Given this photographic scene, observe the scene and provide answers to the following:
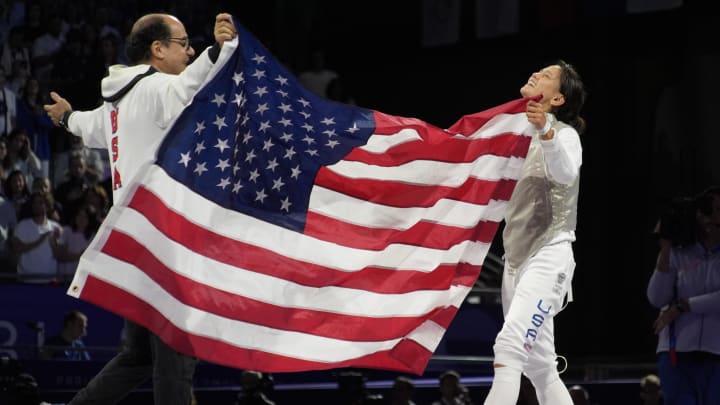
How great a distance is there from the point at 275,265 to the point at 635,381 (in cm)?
545

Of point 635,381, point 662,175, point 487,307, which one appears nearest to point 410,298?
point 635,381

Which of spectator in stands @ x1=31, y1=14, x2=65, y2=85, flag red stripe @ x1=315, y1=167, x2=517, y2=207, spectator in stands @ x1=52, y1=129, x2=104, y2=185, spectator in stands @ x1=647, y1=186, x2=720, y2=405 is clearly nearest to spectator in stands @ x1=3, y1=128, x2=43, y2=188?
spectator in stands @ x1=52, y1=129, x2=104, y2=185

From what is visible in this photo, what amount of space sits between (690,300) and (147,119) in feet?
14.0

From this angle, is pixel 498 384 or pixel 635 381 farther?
pixel 635 381

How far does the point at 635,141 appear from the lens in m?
17.1

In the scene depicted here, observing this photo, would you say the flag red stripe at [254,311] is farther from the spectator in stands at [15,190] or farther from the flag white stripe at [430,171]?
the spectator in stands at [15,190]

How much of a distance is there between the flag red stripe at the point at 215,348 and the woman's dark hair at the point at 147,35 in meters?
1.23

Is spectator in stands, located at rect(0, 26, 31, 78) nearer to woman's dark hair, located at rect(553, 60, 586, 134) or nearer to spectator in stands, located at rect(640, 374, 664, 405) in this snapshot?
spectator in stands, located at rect(640, 374, 664, 405)

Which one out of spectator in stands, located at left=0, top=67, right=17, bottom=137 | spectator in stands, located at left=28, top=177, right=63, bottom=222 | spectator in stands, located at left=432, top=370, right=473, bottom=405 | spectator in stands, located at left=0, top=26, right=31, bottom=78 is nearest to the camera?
spectator in stands, located at left=432, top=370, right=473, bottom=405

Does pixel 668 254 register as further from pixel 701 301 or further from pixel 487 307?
pixel 487 307

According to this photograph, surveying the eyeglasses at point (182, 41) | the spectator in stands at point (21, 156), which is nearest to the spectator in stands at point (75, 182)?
the spectator in stands at point (21, 156)

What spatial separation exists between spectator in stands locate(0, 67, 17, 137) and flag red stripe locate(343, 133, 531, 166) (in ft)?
24.5

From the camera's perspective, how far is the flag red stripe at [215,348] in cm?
585

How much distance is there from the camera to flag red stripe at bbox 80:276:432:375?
19.2 feet
